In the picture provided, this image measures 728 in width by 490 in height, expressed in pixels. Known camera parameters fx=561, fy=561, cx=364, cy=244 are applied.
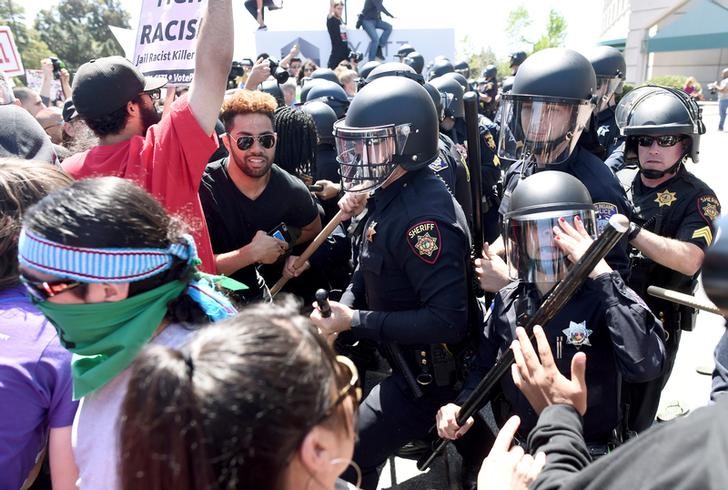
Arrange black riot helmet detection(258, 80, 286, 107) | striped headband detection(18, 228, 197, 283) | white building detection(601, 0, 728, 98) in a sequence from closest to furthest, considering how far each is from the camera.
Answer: striped headband detection(18, 228, 197, 283), black riot helmet detection(258, 80, 286, 107), white building detection(601, 0, 728, 98)

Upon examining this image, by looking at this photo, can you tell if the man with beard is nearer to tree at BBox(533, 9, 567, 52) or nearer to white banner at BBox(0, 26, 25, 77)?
white banner at BBox(0, 26, 25, 77)

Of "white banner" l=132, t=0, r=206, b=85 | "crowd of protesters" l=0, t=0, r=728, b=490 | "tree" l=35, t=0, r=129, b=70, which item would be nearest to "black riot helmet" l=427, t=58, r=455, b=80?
"crowd of protesters" l=0, t=0, r=728, b=490

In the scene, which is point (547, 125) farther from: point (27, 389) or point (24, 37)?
point (24, 37)

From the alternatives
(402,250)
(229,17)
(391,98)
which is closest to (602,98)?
(391,98)

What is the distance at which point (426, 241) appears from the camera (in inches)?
90.8

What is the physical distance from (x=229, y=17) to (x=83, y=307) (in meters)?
1.28

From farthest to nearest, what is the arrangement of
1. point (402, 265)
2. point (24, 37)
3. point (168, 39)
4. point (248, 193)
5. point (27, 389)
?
point (24, 37)
point (168, 39)
point (248, 193)
point (402, 265)
point (27, 389)

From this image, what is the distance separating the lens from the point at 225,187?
3076 millimetres

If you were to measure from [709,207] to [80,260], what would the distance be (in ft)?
9.42

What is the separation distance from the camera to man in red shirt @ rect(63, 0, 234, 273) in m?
2.11

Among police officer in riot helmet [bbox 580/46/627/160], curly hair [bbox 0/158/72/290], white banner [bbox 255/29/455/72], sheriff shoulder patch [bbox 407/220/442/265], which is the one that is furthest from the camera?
white banner [bbox 255/29/455/72]

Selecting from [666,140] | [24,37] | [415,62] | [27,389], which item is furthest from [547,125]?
[24,37]

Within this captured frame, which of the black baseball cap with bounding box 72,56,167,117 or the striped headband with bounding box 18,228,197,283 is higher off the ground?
the black baseball cap with bounding box 72,56,167,117

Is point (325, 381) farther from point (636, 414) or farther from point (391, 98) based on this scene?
point (636, 414)
